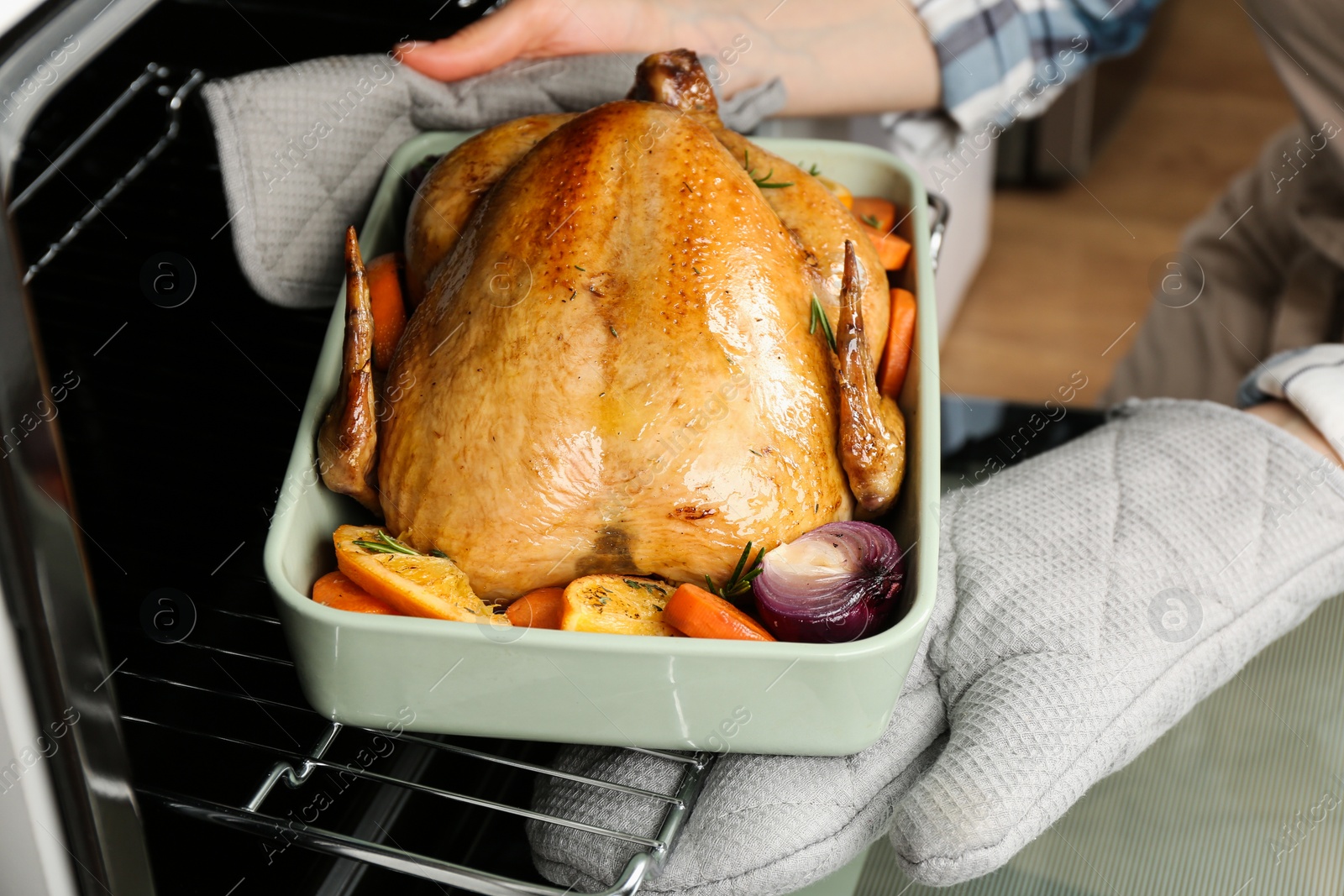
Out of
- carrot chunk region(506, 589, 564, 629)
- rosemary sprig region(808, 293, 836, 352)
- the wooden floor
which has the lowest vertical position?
the wooden floor

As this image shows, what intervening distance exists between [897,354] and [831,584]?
0.82 feet

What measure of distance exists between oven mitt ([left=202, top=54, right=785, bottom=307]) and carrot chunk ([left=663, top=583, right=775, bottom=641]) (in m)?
0.44

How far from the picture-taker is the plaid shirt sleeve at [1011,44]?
1.32 meters

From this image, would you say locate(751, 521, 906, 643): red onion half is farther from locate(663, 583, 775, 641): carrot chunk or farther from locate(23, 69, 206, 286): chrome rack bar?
locate(23, 69, 206, 286): chrome rack bar

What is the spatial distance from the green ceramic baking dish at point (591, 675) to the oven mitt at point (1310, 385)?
441 mm

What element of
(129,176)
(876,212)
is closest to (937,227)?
(876,212)

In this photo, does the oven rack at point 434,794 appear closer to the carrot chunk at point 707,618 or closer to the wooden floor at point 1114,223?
the carrot chunk at point 707,618

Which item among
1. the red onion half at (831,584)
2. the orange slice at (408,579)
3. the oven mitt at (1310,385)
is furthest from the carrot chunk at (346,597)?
the oven mitt at (1310,385)

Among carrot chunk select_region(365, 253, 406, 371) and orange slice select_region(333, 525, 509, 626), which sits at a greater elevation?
carrot chunk select_region(365, 253, 406, 371)

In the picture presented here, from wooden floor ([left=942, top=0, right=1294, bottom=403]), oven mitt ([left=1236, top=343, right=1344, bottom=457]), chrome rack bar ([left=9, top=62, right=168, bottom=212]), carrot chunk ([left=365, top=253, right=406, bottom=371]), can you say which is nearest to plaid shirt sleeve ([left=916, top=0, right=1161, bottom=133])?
oven mitt ([left=1236, top=343, right=1344, bottom=457])

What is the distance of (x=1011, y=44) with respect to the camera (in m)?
1.33

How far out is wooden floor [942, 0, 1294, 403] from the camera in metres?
2.51

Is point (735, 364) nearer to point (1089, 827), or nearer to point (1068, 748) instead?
point (1068, 748)

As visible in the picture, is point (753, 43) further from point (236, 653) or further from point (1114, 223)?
point (1114, 223)
